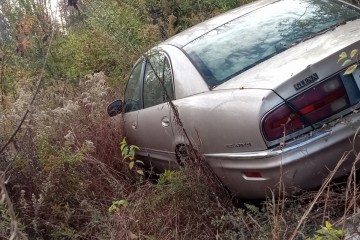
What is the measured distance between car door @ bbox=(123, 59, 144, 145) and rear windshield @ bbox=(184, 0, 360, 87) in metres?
1.08

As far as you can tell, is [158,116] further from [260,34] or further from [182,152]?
[260,34]

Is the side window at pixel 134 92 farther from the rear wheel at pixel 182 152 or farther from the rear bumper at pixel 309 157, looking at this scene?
the rear bumper at pixel 309 157

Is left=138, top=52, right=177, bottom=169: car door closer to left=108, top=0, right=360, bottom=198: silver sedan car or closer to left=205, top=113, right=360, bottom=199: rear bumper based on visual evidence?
left=108, top=0, right=360, bottom=198: silver sedan car

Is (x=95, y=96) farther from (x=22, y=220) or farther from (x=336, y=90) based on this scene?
(x=336, y=90)

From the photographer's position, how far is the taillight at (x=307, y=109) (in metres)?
2.93

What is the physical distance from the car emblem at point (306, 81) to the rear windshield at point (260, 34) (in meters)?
0.65

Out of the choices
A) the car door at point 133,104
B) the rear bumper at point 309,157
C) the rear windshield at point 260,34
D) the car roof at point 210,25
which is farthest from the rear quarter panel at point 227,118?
the car door at point 133,104

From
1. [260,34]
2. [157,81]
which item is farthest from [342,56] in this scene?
[157,81]

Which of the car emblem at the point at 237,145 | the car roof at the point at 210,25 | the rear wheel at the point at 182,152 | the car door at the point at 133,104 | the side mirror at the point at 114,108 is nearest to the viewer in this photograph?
the car emblem at the point at 237,145

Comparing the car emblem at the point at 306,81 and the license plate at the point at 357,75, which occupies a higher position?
the car emblem at the point at 306,81

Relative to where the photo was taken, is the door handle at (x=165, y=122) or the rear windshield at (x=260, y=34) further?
the door handle at (x=165, y=122)

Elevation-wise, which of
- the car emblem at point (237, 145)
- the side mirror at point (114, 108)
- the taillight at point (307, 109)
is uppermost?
the side mirror at point (114, 108)

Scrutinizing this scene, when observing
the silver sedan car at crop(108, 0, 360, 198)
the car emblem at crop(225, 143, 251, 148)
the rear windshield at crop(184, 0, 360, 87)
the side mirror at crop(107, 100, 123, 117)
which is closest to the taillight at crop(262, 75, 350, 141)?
the silver sedan car at crop(108, 0, 360, 198)

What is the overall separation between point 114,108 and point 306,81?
283 centimetres
